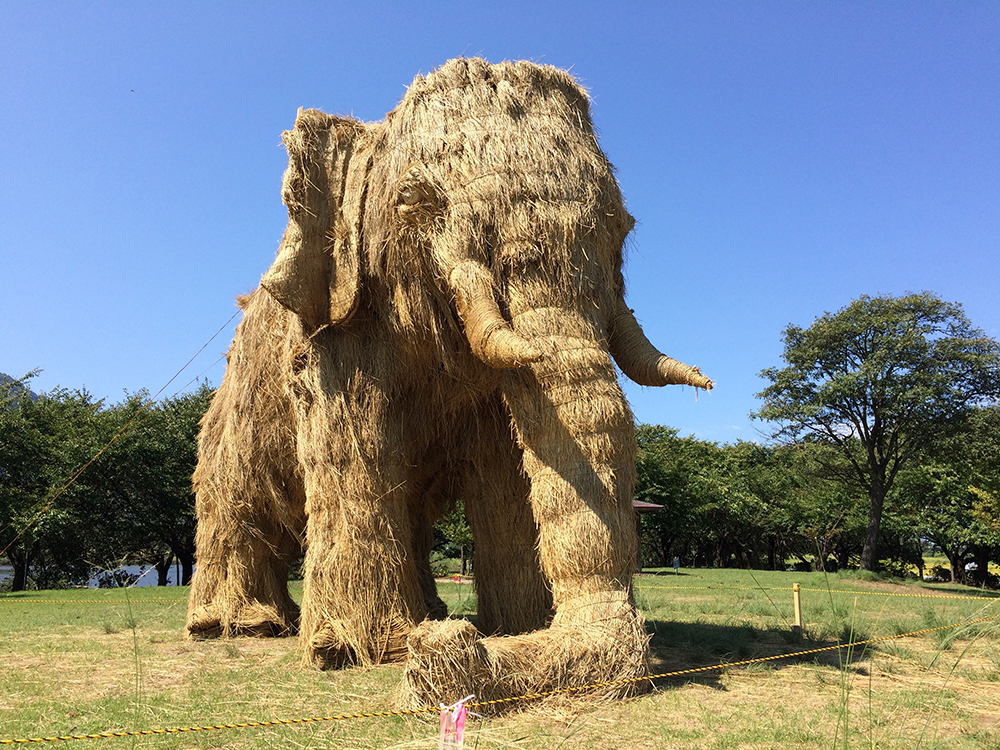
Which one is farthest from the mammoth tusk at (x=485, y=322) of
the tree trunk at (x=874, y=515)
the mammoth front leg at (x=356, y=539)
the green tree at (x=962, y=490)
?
the tree trunk at (x=874, y=515)

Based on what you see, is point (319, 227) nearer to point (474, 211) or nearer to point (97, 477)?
point (474, 211)

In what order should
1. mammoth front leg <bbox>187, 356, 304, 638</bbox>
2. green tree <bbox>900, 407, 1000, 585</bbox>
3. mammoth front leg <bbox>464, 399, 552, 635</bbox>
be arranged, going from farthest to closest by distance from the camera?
green tree <bbox>900, 407, 1000, 585</bbox>
mammoth front leg <bbox>187, 356, 304, 638</bbox>
mammoth front leg <bbox>464, 399, 552, 635</bbox>

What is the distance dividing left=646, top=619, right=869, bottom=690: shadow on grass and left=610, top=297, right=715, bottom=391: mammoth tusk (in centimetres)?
163

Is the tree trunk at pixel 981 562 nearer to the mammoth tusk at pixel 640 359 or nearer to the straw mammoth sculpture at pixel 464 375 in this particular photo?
the straw mammoth sculpture at pixel 464 375

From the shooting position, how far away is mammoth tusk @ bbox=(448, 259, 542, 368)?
3916mm

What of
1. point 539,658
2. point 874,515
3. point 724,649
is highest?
point 874,515

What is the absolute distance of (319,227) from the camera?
17.5ft

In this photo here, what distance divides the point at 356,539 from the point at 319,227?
220 cm

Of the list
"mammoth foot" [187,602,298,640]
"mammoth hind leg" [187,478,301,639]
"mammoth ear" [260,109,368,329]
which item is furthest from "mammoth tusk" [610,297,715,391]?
"mammoth foot" [187,602,298,640]

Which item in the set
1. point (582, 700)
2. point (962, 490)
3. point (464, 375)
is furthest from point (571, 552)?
point (962, 490)

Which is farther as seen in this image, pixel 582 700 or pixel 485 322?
pixel 485 322

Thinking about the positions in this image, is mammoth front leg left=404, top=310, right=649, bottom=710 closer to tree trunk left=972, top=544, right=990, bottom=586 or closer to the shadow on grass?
the shadow on grass

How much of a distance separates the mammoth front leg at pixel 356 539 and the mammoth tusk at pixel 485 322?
127 cm

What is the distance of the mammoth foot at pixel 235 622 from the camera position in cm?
655
